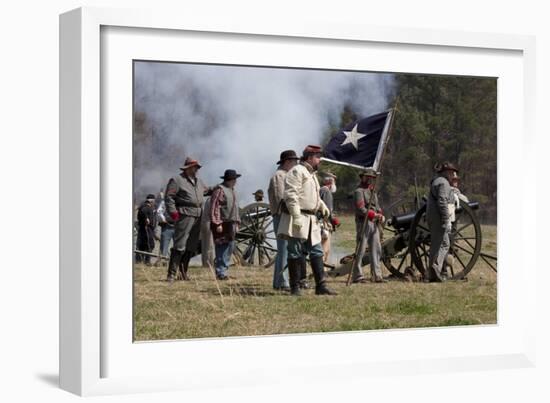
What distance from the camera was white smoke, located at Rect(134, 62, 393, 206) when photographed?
46.0ft

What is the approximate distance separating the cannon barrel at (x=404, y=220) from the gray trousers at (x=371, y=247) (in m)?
0.24

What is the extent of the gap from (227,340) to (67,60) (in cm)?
292

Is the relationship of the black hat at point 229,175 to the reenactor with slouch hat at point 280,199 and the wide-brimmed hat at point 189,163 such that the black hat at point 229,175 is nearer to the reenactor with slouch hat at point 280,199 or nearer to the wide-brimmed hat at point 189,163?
the wide-brimmed hat at point 189,163

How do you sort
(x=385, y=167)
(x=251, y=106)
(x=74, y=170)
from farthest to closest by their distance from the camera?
(x=385, y=167) → (x=251, y=106) → (x=74, y=170)

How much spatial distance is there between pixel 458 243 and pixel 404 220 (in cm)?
63

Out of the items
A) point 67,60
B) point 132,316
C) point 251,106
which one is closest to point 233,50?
point 251,106

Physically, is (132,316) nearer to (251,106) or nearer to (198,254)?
(198,254)

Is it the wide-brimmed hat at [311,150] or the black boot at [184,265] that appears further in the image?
the wide-brimmed hat at [311,150]

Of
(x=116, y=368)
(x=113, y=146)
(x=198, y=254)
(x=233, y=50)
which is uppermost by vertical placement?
(x=233, y=50)

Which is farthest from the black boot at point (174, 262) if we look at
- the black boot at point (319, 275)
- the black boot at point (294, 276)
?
the black boot at point (319, 275)

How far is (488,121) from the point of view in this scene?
1562 centimetres

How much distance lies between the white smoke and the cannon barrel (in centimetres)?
127

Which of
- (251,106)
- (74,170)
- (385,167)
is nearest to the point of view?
(74,170)

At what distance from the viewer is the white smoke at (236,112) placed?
14023 mm
